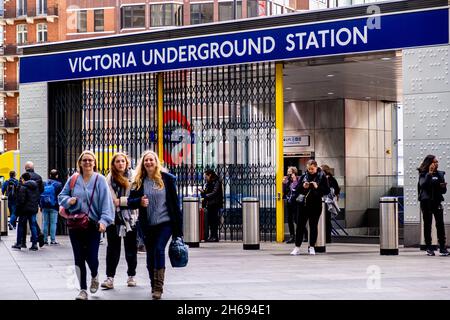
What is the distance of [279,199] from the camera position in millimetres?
20484

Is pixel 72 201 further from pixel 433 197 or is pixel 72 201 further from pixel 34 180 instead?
pixel 34 180

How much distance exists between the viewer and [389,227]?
16812 millimetres

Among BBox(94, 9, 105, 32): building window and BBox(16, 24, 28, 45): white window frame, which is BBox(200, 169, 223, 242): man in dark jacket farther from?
BBox(16, 24, 28, 45): white window frame

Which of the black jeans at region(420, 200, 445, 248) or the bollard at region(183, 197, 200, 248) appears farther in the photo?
the bollard at region(183, 197, 200, 248)

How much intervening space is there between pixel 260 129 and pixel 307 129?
873 centimetres

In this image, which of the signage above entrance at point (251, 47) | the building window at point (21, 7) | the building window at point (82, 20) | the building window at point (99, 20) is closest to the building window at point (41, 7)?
the building window at point (21, 7)

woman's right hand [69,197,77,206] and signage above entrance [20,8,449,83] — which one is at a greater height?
signage above entrance [20,8,449,83]

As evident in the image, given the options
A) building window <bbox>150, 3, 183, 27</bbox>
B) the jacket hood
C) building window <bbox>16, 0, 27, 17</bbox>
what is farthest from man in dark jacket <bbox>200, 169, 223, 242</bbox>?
building window <bbox>16, 0, 27, 17</bbox>

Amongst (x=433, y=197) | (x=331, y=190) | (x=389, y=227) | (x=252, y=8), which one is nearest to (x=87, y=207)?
(x=389, y=227)

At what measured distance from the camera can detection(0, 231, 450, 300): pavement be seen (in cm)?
1091

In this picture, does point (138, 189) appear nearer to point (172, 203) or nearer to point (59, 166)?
point (172, 203)

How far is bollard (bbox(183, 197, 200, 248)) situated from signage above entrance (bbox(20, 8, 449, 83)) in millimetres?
3144

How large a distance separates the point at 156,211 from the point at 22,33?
239 ft

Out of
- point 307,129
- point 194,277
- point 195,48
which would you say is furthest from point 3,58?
point 194,277
